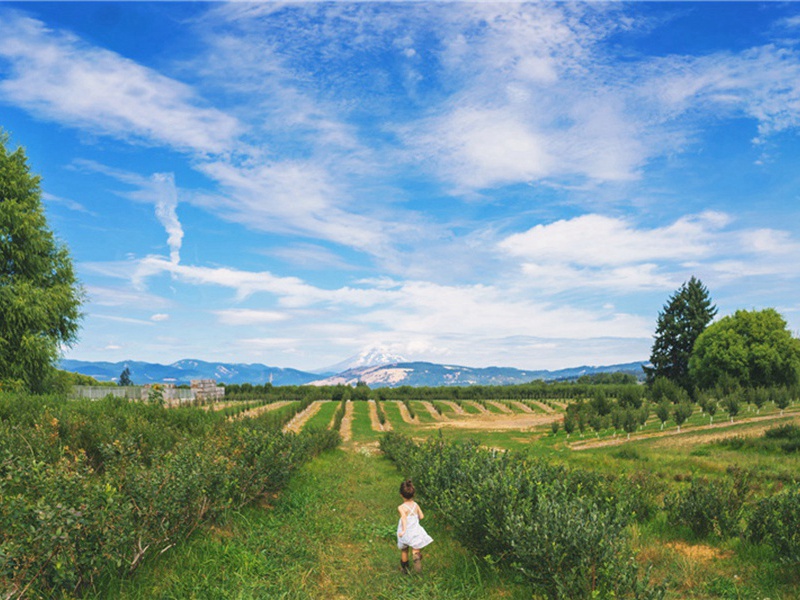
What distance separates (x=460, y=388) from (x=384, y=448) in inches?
2328

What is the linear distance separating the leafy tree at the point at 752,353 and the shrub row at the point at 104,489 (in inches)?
2025

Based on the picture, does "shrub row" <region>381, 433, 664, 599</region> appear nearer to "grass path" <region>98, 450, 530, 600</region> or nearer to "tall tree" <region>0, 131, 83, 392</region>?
"grass path" <region>98, 450, 530, 600</region>

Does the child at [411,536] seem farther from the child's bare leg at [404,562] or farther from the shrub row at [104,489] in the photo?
the shrub row at [104,489]

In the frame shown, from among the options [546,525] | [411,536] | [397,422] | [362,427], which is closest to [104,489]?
[411,536]

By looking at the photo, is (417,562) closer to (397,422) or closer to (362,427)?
(362,427)

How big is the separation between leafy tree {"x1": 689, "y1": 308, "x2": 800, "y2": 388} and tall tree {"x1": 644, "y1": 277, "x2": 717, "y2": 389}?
13468 mm

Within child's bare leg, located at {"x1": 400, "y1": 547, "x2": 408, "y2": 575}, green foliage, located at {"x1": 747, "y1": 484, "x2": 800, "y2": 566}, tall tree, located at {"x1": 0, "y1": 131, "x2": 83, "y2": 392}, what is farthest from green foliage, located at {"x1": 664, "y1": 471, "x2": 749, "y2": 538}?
tall tree, located at {"x1": 0, "y1": 131, "x2": 83, "y2": 392}

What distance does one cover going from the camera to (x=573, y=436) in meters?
34.5

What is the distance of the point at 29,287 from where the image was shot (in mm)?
29016

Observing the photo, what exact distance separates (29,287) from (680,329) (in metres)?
72.5

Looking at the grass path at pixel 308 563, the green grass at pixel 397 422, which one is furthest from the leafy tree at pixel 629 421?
the grass path at pixel 308 563

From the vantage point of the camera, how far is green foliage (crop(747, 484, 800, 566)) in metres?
7.26

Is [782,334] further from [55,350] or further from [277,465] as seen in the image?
[55,350]

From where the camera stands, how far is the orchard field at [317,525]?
556 centimetres
